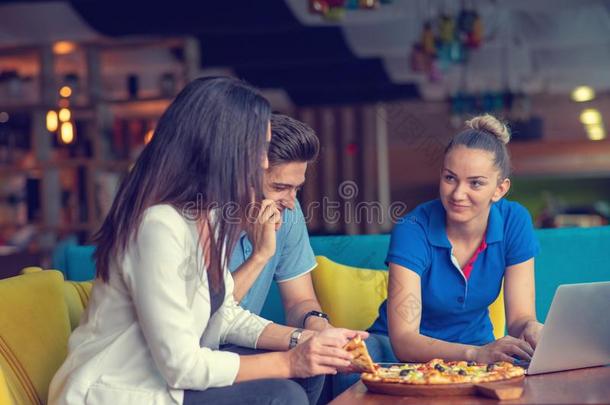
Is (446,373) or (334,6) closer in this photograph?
(446,373)

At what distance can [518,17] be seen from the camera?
9.62 m

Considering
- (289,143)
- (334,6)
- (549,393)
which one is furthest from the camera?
(334,6)

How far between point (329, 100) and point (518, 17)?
4193mm

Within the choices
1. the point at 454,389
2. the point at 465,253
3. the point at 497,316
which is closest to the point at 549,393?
the point at 454,389

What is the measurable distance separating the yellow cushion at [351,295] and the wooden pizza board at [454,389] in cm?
133

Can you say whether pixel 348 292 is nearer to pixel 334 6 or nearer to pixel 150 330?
pixel 150 330

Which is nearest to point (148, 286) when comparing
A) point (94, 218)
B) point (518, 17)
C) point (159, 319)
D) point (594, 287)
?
point (159, 319)

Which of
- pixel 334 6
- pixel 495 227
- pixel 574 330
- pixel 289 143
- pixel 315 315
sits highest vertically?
pixel 334 6

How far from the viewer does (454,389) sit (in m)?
1.87

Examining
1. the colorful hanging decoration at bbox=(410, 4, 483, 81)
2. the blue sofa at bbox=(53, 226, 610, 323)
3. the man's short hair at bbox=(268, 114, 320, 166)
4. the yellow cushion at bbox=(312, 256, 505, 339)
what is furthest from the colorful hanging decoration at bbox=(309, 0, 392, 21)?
the man's short hair at bbox=(268, 114, 320, 166)

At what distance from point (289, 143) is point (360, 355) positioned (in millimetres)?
905

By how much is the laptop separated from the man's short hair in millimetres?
987

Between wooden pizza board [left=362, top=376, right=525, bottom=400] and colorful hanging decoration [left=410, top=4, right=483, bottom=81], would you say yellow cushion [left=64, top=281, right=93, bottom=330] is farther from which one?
colorful hanging decoration [left=410, top=4, right=483, bottom=81]

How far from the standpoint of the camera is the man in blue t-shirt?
2.60 metres
